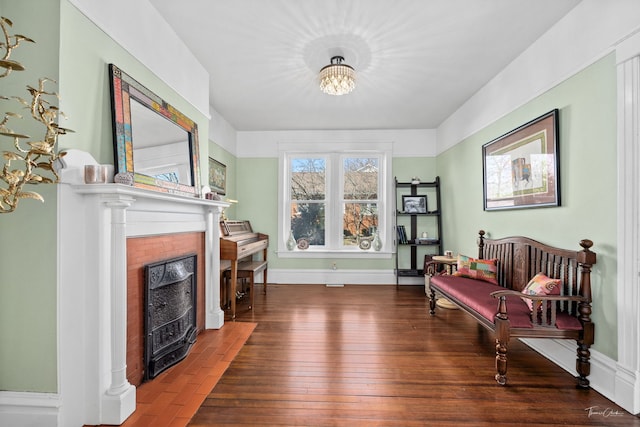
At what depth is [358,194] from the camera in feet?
18.5

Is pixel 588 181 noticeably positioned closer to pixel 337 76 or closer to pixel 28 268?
pixel 337 76

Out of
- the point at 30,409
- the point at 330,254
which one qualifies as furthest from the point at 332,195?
the point at 30,409

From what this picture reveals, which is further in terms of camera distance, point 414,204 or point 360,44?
point 414,204

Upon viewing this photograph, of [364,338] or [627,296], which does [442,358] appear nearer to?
[364,338]

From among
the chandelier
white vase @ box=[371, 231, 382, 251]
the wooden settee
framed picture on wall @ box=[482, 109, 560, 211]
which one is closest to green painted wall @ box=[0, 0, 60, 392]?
the chandelier

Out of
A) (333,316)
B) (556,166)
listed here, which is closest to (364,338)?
(333,316)

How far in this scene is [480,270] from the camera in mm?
3420

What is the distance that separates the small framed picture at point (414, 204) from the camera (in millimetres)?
5391

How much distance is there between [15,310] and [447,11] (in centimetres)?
346

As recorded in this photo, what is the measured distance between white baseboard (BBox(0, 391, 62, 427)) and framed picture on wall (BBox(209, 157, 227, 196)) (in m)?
3.04

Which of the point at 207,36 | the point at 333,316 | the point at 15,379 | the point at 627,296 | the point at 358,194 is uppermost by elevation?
the point at 207,36

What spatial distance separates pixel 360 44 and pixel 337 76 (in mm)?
343

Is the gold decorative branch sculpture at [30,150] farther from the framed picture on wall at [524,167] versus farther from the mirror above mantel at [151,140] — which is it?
the framed picture on wall at [524,167]

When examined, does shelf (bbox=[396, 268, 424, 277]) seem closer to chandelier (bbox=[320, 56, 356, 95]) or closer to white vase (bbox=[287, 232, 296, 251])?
white vase (bbox=[287, 232, 296, 251])
